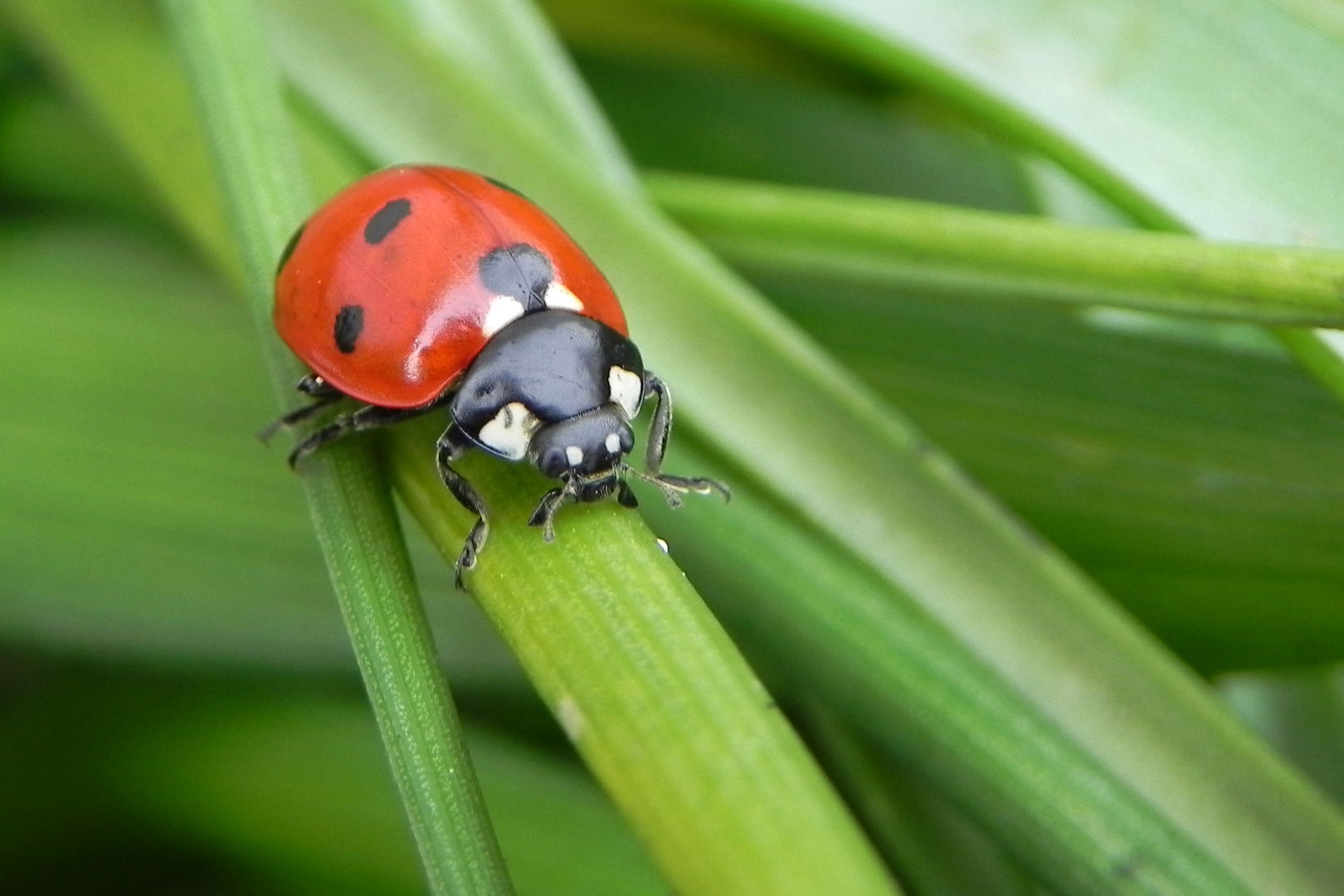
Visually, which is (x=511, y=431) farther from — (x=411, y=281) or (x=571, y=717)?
(x=571, y=717)

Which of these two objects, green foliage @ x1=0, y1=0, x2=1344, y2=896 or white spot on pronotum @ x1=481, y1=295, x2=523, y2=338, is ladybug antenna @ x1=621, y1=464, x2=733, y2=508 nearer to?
green foliage @ x1=0, y1=0, x2=1344, y2=896

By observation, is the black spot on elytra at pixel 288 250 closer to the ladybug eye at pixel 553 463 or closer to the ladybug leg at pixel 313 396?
the ladybug leg at pixel 313 396

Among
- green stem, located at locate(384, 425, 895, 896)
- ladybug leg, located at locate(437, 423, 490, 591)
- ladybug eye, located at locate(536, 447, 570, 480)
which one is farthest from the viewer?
ladybug eye, located at locate(536, 447, 570, 480)

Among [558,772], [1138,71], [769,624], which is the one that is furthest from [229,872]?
[1138,71]

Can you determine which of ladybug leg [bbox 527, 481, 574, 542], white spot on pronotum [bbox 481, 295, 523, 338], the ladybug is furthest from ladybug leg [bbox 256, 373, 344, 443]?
ladybug leg [bbox 527, 481, 574, 542]

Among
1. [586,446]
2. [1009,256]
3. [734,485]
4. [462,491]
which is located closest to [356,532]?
[462,491]

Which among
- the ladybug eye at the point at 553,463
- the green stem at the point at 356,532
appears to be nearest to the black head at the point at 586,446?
the ladybug eye at the point at 553,463

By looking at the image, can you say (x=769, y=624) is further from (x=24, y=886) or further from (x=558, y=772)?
(x=24, y=886)
